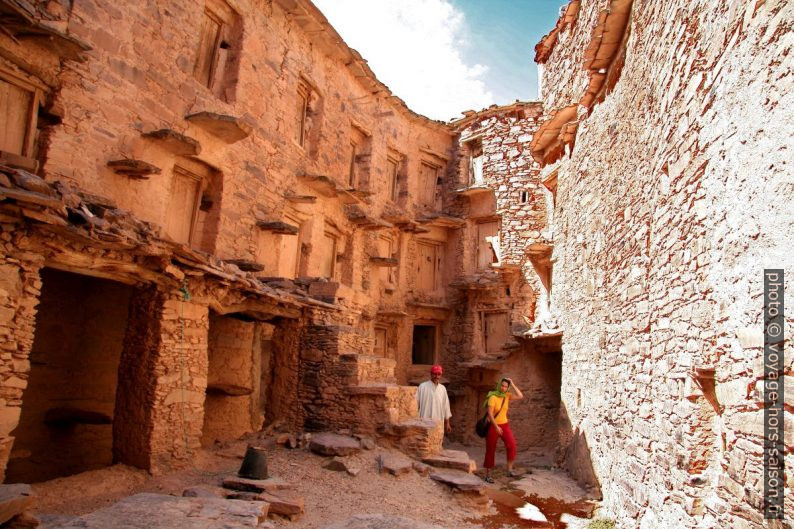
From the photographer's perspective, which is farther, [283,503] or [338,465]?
[338,465]

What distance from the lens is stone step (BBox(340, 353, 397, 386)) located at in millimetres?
9102

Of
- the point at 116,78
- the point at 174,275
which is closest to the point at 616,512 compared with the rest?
the point at 174,275

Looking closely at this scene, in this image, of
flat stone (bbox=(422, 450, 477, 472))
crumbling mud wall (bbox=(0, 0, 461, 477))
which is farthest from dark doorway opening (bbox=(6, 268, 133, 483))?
flat stone (bbox=(422, 450, 477, 472))

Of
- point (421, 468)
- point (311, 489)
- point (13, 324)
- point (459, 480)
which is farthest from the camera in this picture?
point (421, 468)

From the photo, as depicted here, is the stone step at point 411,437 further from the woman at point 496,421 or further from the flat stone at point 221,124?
the flat stone at point 221,124

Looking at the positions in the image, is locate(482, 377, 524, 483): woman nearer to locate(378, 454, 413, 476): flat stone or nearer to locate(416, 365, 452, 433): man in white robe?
locate(416, 365, 452, 433): man in white robe

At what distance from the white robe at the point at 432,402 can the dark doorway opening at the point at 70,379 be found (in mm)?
4930

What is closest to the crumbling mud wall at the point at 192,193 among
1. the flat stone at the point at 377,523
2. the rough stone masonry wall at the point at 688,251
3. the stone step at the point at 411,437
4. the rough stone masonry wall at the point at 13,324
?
the rough stone masonry wall at the point at 13,324

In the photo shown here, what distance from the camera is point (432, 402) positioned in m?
9.69

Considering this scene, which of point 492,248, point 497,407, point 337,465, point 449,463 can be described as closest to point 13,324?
point 337,465

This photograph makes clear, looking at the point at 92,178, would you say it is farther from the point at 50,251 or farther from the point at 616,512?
the point at 616,512

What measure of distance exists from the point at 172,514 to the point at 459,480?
4.36 m

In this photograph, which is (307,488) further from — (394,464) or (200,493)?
(200,493)

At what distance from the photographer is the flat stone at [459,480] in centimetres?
750
